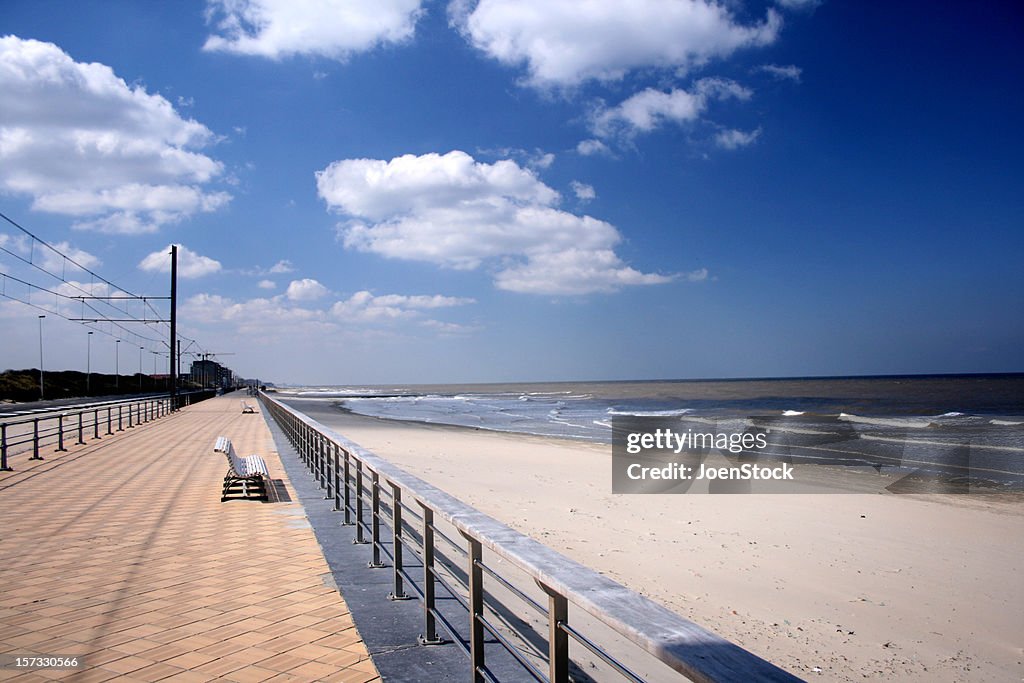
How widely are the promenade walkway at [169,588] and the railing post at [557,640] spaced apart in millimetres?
1718

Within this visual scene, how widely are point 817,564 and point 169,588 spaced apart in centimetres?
702

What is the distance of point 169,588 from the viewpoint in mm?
4828

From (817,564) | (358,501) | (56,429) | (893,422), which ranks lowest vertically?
(893,422)

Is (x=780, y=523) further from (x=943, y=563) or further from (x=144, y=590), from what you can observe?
(x=144, y=590)

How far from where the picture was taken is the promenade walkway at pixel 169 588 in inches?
139

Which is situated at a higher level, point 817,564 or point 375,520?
point 375,520

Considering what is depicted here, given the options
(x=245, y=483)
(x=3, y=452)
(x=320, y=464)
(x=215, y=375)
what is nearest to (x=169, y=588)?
(x=245, y=483)

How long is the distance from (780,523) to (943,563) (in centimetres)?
229

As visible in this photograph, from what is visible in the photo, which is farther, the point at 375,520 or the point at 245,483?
the point at 245,483

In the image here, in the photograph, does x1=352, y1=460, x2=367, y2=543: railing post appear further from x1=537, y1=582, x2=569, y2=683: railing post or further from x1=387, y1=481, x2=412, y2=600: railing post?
x1=537, y1=582, x2=569, y2=683: railing post

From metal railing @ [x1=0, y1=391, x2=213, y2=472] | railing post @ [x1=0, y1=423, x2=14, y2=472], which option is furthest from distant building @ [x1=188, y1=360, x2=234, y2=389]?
railing post @ [x1=0, y1=423, x2=14, y2=472]

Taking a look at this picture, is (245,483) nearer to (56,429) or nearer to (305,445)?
(305,445)

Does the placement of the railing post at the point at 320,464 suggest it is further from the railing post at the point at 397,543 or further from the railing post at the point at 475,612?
the railing post at the point at 475,612

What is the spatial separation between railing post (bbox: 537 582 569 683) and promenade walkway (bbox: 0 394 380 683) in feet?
5.64
